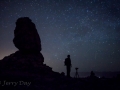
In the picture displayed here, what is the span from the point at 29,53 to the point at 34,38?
11.3 ft

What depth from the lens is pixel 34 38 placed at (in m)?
26.6

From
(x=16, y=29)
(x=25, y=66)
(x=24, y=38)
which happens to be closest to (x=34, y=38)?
(x=24, y=38)

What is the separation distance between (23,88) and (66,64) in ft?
28.4

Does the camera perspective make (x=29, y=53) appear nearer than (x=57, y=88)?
No

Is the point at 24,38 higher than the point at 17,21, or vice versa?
the point at 17,21

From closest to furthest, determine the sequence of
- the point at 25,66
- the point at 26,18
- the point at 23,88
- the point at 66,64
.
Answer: the point at 23,88 → the point at 66,64 → the point at 25,66 → the point at 26,18

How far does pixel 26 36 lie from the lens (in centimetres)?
2542

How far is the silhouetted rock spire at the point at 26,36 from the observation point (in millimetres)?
25219

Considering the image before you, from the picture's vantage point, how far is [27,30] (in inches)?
1020

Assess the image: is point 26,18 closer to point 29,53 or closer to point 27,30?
point 27,30

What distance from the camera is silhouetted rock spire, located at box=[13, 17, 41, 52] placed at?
25219 millimetres

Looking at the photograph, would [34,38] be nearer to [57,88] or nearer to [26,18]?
[26,18]

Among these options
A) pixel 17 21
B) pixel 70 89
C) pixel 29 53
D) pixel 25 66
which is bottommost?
pixel 70 89

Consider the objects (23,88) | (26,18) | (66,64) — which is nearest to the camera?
(23,88)
